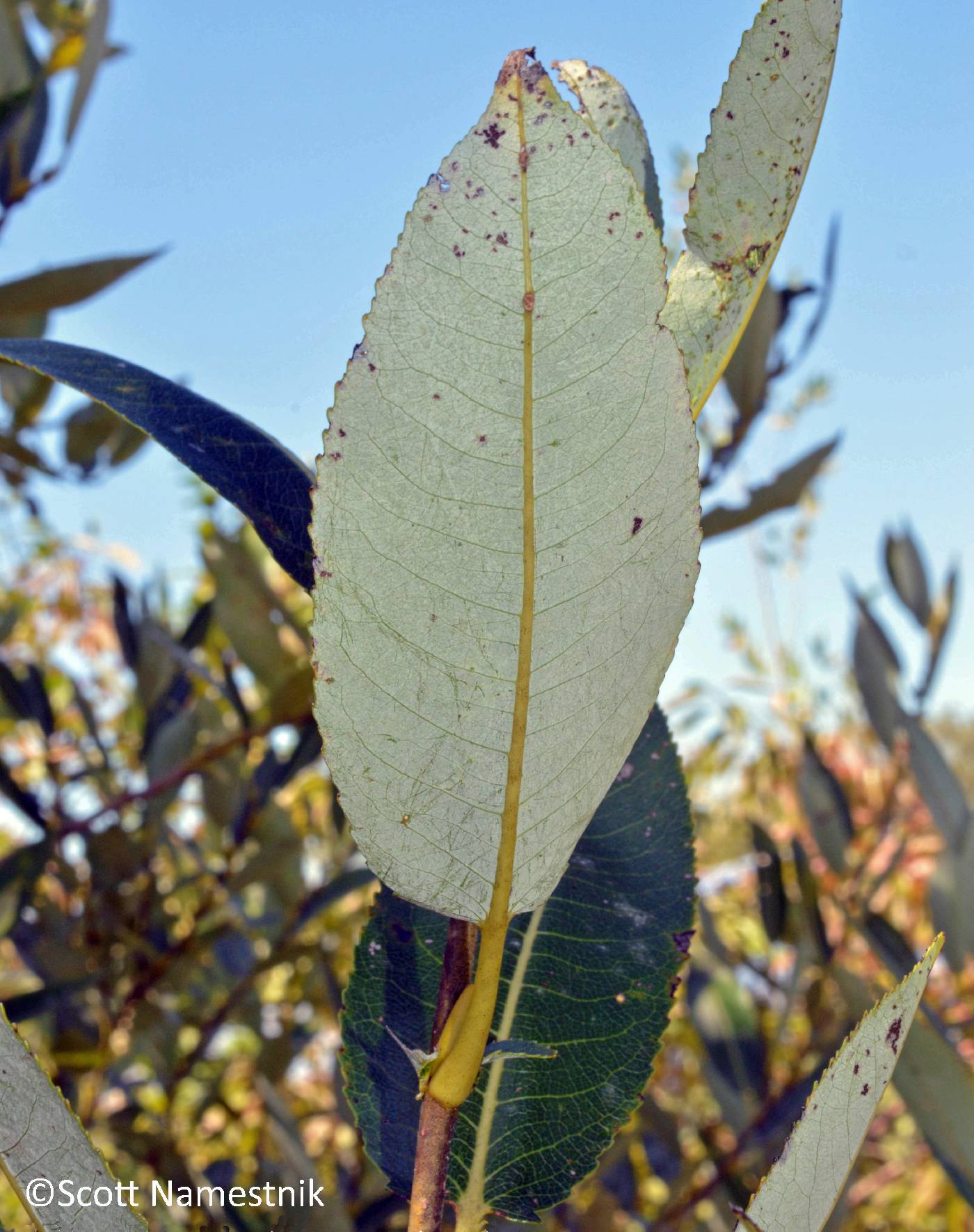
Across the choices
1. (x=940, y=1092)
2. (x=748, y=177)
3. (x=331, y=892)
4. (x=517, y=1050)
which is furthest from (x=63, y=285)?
(x=940, y=1092)

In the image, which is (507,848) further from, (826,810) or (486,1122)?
(826,810)

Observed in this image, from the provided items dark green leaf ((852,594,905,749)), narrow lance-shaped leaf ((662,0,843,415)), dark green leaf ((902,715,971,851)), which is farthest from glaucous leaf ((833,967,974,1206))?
dark green leaf ((852,594,905,749))

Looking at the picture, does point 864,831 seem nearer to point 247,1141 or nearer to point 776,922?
point 776,922

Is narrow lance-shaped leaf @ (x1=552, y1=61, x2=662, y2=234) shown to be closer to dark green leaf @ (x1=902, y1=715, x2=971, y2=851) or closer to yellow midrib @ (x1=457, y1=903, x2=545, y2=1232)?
yellow midrib @ (x1=457, y1=903, x2=545, y2=1232)

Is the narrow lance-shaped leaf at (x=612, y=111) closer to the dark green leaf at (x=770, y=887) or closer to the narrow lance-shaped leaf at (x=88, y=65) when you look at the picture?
the narrow lance-shaped leaf at (x=88, y=65)

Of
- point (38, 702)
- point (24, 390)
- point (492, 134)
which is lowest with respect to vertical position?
point (38, 702)

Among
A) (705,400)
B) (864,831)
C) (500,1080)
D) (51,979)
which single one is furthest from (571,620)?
(864,831)
